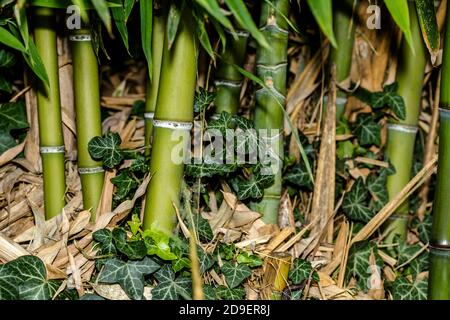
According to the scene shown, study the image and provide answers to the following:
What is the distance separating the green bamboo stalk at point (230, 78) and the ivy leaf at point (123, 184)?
23cm

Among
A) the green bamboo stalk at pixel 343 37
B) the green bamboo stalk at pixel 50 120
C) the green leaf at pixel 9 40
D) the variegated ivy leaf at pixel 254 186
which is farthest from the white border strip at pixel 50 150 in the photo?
the green bamboo stalk at pixel 343 37

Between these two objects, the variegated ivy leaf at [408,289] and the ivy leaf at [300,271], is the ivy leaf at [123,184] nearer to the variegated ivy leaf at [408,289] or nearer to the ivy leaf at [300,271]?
the ivy leaf at [300,271]

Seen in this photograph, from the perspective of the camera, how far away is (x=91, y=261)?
3.40 ft

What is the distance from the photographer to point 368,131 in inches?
51.1

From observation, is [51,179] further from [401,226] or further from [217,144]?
[401,226]

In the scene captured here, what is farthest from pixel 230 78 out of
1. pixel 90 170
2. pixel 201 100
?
pixel 90 170

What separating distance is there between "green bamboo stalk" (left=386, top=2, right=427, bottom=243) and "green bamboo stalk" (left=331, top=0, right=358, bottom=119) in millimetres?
110

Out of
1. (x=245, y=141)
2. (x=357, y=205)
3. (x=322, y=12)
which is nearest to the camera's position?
(x=322, y=12)

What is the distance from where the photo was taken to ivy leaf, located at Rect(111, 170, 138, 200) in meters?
1.09

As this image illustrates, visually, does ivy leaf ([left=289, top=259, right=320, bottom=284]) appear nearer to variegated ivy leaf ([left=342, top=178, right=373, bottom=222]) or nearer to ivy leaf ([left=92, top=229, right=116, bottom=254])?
variegated ivy leaf ([left=342, top=178, right=373, bottom=222])

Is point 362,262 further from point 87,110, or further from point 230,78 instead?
point 87,110

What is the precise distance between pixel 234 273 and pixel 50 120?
44 cm

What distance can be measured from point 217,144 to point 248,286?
0.27 metres
